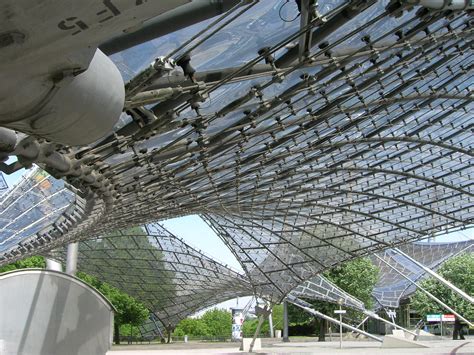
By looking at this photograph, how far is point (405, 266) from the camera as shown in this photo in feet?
364

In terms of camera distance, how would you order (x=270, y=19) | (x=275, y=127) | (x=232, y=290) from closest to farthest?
(x=270, y=19) < (x=275, y=127) < (x=232, y=290)

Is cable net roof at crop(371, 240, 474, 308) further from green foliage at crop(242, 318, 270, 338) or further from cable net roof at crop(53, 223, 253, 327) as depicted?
cable net roof at crop(53, 223, 253, 327)

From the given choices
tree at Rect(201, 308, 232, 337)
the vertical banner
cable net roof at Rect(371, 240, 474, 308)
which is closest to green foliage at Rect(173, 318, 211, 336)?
tree at Rect(201, 308, 232, 337)

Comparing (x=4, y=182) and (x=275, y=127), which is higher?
(x=4, y=182)

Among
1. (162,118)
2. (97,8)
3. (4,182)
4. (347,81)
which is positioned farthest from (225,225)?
(97,8)

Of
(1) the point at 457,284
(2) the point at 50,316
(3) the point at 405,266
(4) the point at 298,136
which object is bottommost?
(2) the point at 50,316

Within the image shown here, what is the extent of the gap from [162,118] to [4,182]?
42787mm

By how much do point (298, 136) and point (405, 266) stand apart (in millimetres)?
91644

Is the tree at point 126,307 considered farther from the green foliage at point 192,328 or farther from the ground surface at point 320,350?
the green foliage at point 192,328

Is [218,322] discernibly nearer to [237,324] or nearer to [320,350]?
[237,324]

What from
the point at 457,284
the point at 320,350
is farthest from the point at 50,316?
the point at 457,284

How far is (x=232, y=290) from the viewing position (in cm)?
8844

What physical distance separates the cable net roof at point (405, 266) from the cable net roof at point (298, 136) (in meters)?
60.2

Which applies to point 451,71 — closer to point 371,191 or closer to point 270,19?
point 270,19
